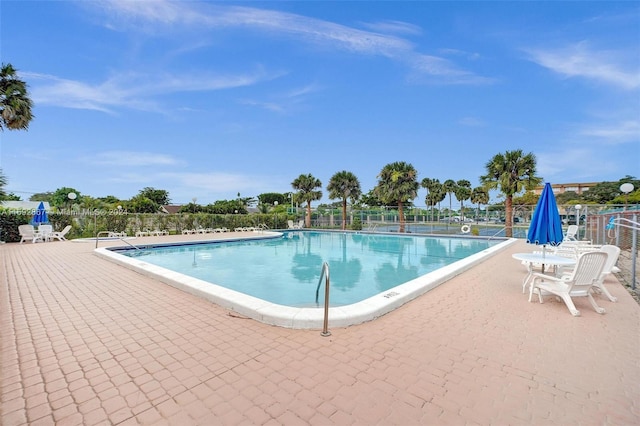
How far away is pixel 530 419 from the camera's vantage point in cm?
194

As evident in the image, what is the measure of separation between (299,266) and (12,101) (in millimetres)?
12620

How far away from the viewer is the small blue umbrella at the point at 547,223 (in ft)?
16.3

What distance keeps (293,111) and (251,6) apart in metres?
13.1

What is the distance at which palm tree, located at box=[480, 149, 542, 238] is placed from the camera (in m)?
17.0

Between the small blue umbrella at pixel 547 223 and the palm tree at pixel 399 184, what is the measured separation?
16.7 metres

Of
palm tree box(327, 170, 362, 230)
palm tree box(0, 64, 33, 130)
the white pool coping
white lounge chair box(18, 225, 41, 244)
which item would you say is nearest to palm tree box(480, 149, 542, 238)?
palm tree box(327, 170, 362, 230)

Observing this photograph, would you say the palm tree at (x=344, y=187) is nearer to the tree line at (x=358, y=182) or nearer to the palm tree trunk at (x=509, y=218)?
the tree line at (x=358, y=182)

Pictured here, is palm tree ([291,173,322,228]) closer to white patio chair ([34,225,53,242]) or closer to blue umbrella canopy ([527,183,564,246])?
white patio chair ([34,225,53,242])

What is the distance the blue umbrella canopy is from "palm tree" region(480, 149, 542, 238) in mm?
14167

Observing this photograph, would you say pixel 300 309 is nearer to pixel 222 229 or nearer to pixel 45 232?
pixel 45 232

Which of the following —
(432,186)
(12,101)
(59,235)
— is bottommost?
(59,235)

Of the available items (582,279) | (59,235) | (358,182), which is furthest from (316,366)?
(358,182)

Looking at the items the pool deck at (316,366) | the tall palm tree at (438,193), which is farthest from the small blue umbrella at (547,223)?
the tall palm tree at (438,193)

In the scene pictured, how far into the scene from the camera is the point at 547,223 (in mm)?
5008
